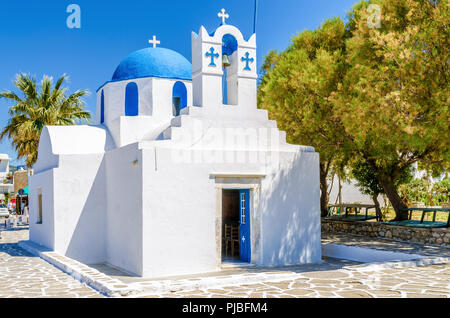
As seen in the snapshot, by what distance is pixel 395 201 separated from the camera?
14.8 meters

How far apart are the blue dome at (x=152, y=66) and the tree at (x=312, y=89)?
10.6 feet

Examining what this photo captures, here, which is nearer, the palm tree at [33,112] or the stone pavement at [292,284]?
the stone pavement at [292,284]

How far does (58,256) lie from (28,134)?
413 inches

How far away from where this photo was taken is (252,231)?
1009 cm

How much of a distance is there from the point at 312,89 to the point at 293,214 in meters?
5.06

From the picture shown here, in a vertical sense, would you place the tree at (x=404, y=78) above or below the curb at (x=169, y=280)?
above

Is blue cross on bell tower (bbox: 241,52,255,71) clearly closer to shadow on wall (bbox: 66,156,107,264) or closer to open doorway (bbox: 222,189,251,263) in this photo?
open doorway (bbox: 222,189,251,263)

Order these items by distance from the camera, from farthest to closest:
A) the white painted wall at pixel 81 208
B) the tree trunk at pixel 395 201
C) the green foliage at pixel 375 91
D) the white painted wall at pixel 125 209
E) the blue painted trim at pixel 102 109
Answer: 1. the tree trunk at pixel 395 201
2. the blue painted trim at pixel 102 109
3. the white painted wall at pixel 81 208
4. the green foliage at pixel 375 91
5. the white painted wall at pixel 125 209

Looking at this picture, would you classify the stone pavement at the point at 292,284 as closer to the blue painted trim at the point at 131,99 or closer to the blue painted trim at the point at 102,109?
the blue painted trim at the point at 131,99

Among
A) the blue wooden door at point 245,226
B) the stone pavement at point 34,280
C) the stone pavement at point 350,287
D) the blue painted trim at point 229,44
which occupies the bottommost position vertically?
the stone pavement at point 34,280

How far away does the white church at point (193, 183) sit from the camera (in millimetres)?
9266

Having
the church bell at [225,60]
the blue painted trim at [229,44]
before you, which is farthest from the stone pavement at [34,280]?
the blue painted trim at [229,44]

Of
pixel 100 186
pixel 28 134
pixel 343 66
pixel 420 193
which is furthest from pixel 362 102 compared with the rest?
pixel 28 134

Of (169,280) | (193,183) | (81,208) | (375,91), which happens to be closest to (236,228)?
(193,183)
